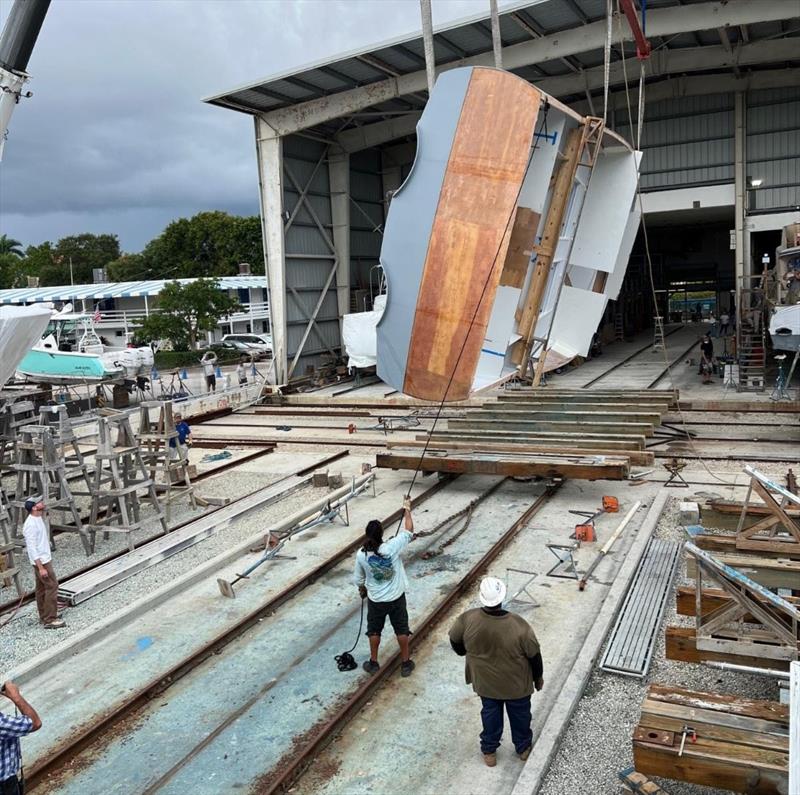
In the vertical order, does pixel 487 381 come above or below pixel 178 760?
above

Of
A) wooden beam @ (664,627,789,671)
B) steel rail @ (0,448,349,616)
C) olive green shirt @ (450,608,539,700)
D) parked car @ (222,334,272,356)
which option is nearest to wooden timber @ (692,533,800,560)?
wooden beam @ (664,627,789,671)

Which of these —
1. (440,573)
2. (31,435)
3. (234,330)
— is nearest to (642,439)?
(440,573)

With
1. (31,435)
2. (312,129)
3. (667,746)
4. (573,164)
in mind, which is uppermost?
(312,129)

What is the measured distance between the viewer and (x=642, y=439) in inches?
483

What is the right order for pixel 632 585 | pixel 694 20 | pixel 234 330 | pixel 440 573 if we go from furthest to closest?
pixel 234 330 → pixel 694 20 → pixel 440 573 → pixel 632 585

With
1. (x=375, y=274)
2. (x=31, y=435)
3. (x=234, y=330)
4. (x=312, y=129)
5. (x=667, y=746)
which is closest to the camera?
(x=667, y=746)

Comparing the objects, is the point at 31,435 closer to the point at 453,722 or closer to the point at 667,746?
the point at 453,722

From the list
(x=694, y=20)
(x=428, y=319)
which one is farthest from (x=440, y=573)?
(x=694, y=20)

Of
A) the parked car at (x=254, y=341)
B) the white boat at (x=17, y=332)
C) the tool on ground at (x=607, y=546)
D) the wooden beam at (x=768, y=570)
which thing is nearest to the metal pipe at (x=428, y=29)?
the white boat at (x=17, y=332)

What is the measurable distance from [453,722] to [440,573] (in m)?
3.10

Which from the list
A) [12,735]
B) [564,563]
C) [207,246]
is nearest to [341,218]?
[564,563]

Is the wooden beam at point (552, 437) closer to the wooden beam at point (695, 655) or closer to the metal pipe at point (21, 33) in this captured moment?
the wooden beam at point (695, 655)

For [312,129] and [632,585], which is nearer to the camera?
[632,585]

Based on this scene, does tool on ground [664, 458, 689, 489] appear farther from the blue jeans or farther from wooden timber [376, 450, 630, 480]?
the blue jeans
